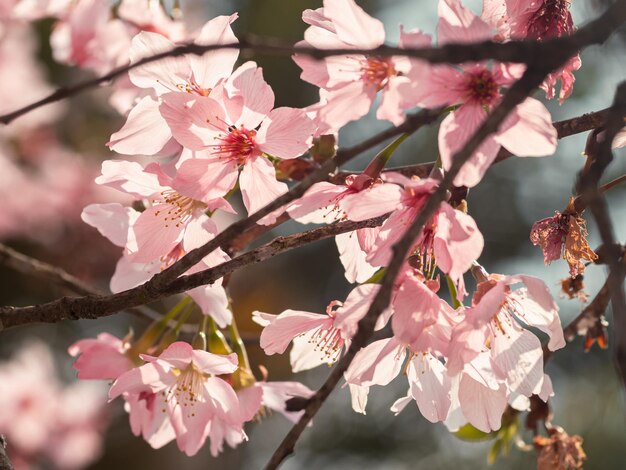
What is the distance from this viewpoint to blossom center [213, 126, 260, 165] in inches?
26.1

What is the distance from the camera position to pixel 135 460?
2.52m

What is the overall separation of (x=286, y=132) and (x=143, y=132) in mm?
147

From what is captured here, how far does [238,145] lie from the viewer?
2.24ft

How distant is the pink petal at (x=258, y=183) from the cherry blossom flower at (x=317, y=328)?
99 mm

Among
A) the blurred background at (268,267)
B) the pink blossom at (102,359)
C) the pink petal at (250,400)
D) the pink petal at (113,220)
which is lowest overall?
the blurred background at (268,267)

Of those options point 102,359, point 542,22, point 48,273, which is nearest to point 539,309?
point 542,22

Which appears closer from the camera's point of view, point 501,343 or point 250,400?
point 501,343

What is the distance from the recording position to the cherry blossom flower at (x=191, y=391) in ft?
2.29

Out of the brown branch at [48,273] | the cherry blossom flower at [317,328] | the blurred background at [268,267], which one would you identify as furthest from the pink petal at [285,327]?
the blurred background at [268,267]

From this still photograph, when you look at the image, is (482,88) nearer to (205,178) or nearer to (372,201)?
(372,201)

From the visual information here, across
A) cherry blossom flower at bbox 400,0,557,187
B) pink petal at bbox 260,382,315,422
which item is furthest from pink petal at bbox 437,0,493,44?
pink petal at bbox 260,382,315,422

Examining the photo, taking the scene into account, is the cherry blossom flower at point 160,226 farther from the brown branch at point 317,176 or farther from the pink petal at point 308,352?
the brown branch at point 317,176

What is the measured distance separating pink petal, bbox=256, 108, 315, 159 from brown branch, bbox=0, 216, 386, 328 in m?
0.08

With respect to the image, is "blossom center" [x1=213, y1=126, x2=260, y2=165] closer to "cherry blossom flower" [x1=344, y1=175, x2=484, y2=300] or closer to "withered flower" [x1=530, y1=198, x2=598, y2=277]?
"cherry blossom flower" [x1=344, y1=175, x2=484, y2=300]
